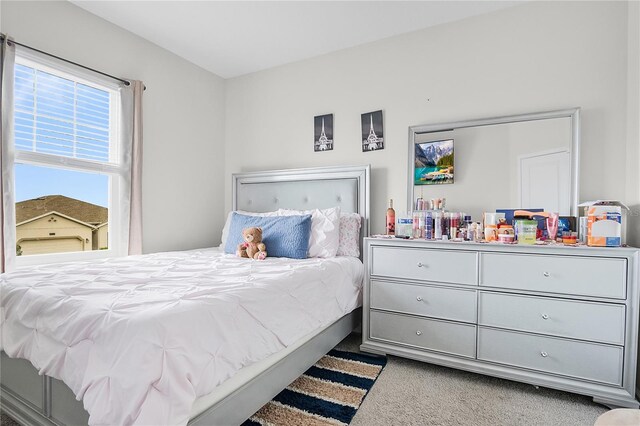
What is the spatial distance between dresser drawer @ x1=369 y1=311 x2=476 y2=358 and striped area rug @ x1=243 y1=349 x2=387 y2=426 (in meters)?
0.21

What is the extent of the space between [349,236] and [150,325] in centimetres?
182

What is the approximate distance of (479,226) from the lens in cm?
211

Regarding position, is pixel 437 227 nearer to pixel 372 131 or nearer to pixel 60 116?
pixel 372 131

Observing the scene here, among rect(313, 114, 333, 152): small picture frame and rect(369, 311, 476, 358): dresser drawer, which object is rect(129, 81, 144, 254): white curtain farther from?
rect(369, 311, 476, 358): dresser drawer

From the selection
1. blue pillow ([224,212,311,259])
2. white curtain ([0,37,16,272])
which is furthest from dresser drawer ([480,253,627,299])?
white curtain ([0,37,16,272])

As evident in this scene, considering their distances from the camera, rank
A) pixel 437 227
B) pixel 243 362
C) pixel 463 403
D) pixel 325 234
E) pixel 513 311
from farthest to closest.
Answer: pixel 325 234, pixel 437 227, pixel 513 311, pixel 463 403, pixel 243 362

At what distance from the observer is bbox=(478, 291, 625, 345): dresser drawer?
5.51 feet

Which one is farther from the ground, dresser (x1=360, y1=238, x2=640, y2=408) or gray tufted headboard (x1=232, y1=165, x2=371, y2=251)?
gray tufted headboard (x1=232, y1=165, x2=371, y2=251)

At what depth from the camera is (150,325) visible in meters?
1.02

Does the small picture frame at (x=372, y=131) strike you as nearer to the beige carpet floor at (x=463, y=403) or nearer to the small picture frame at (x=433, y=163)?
the small picture frame at (x=433, y=163)

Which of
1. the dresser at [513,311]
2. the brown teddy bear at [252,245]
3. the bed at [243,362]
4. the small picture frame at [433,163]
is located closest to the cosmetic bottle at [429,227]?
the dresser at [513,311]

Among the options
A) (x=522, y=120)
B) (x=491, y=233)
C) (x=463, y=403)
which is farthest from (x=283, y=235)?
(x=522, y=120)

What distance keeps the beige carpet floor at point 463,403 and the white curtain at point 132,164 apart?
1.41 m

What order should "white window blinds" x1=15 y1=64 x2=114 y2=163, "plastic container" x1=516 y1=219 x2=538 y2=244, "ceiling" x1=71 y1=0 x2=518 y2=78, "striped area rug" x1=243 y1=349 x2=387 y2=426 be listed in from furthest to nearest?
1. "ceiling" x1=71 y1=0 x2=518 y2=78
2. "white window blinds" x1=15 y1=64 x2=114 y2=163
3. "plastic container" x1=516 y1=219 x2=538 y2=244
4. "striped area rug" x1=243 y1=349 x2=387 y2=426
